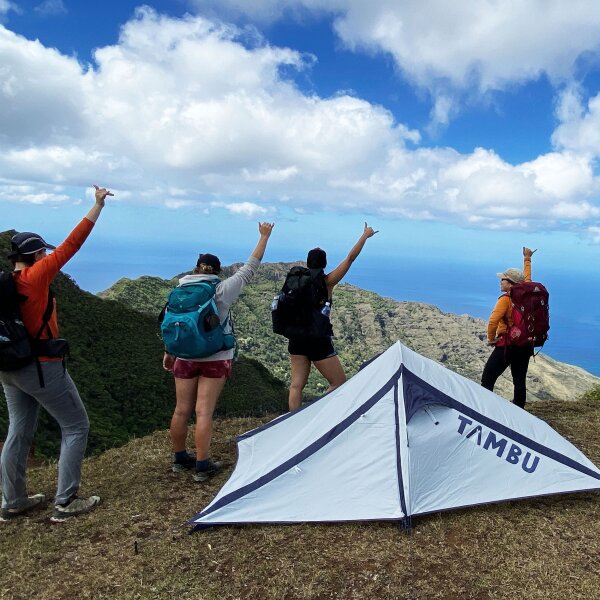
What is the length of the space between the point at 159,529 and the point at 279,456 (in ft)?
4.84

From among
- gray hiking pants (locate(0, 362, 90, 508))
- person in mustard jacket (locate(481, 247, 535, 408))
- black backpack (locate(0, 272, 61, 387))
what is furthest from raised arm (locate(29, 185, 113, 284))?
person in mustard jacket (locate(481, 247, 535, 408))

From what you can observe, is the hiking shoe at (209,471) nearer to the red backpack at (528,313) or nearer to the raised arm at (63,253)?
the raised arm at (63,253)

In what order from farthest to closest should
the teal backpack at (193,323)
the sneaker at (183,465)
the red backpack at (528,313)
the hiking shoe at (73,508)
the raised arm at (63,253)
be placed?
1. the red backpack at (528,313)
2. the sneaker at (183,465)
3. the teal backpack at (193,323)
4. the hiking shoe at (73,508)
5. the raised arm at (63,253)

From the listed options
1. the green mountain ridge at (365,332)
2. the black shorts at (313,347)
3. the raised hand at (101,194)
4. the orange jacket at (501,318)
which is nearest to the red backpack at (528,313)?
the orange jacket at (501,318)

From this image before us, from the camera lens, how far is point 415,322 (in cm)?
18875

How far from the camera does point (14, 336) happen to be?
16.3ft

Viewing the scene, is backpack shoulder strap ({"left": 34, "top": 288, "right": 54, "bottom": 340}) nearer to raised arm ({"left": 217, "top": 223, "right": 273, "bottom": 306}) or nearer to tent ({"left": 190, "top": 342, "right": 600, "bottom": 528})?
raised arm ({"left": 217, "top": 223, "right": 273, "bottom": 306})

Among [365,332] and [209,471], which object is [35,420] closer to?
[209,471]

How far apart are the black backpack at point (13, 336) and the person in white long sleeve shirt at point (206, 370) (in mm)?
1609

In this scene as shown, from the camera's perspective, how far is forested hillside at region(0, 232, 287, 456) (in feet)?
126

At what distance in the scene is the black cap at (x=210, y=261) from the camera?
236 inches

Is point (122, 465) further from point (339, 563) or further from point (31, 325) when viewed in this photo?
point (339, 563)

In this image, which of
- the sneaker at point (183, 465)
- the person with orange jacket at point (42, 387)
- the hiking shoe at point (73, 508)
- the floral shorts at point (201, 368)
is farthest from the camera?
the sneaker at point (183, 465)

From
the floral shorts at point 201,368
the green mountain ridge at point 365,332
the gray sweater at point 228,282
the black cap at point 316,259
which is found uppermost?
the black cap at point 316,259
